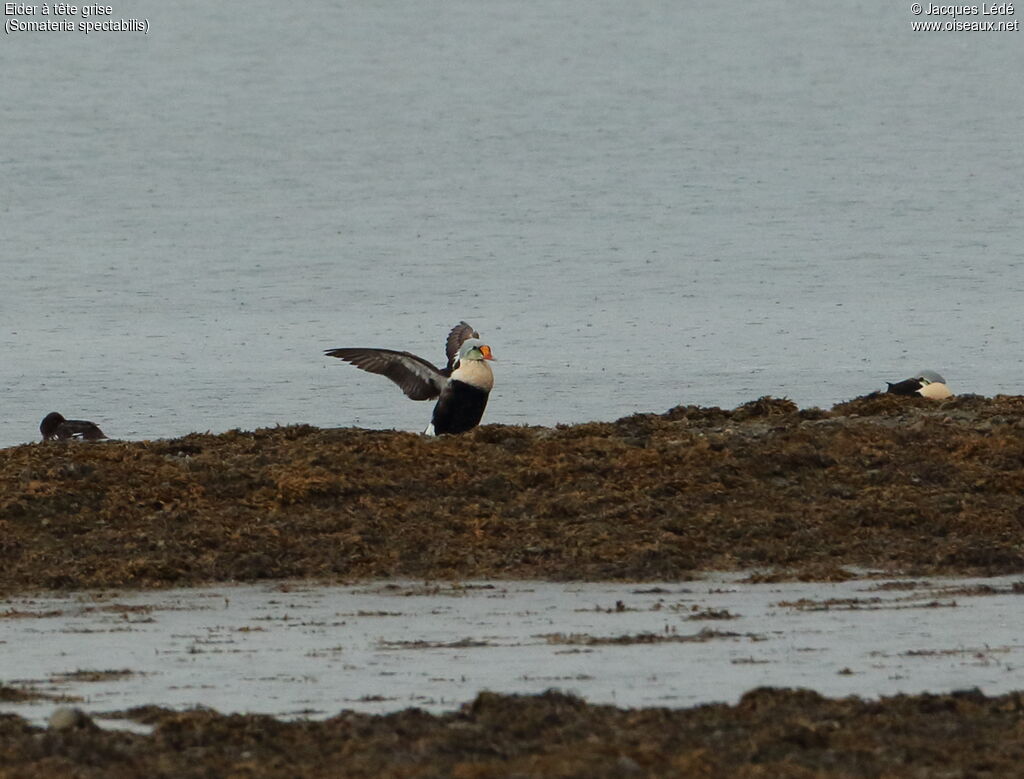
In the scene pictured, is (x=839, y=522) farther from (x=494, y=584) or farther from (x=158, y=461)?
(x=158, y=461)

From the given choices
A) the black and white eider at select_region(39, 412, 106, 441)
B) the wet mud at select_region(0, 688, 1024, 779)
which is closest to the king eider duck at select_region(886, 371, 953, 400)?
the black and white eider at select_region(39, 412, 106, 441)

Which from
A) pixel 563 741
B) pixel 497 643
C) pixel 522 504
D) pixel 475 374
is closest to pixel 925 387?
pixel 475 374

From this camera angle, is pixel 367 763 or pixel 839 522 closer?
pixel 367 763

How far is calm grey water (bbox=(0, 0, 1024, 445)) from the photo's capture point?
20.9m

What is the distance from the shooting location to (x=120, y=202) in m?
36.8

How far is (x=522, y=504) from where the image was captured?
11.1 m

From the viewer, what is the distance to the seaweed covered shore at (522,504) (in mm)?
10188

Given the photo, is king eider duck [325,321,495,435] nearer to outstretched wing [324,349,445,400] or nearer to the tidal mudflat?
outstretched wing [324,349,445,400]

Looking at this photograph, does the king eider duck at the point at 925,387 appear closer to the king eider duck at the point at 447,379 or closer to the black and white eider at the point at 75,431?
the king eider duck at the point at 447,379

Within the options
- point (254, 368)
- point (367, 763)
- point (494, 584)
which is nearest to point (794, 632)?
point (494, 584)

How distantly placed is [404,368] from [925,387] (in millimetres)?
3705

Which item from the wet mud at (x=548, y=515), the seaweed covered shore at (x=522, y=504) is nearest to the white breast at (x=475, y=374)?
the wet mud at (x=548, y=515)

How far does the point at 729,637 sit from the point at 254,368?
13262 millimetres

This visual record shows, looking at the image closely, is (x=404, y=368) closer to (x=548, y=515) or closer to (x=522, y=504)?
(x=522, y=504)
